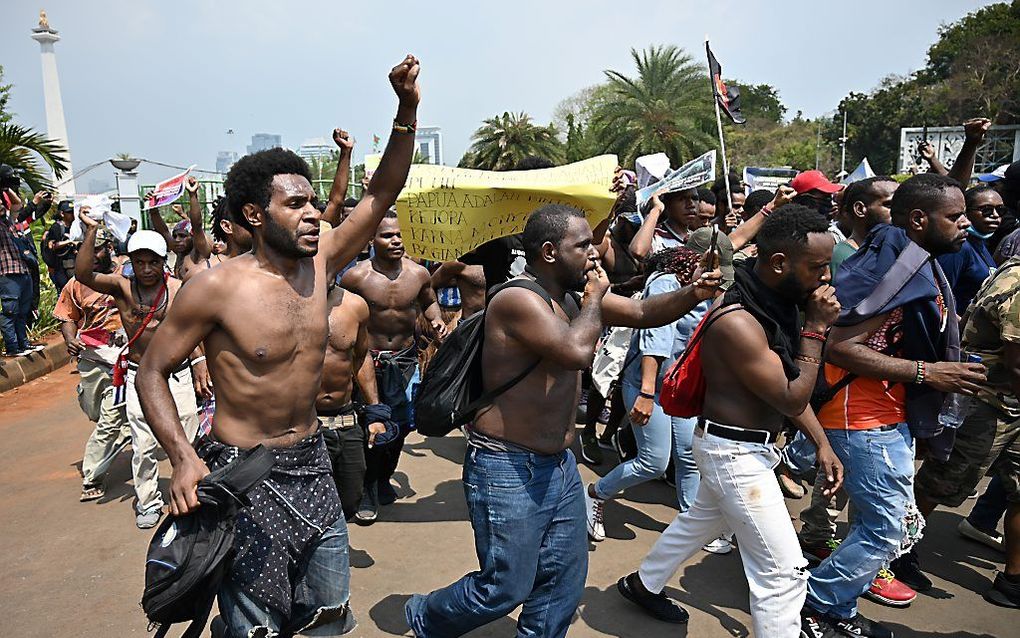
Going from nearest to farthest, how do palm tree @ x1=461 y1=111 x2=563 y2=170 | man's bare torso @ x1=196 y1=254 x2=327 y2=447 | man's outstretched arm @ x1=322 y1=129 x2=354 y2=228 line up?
man's bare torso @ x1=196 y1=254 x2=327 y2=447 < man's outstretched arm @ x1=322 y1=129 x2=354 y2=228 < palm tree @ x1=461 y1=111 x2=563 y2=170

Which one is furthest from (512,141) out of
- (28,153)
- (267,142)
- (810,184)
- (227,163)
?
(267,142)

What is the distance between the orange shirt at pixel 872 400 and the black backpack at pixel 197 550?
261 centimetres

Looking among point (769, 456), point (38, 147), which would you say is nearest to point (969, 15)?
point (38, 147)

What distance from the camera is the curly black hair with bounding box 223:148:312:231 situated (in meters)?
2.74

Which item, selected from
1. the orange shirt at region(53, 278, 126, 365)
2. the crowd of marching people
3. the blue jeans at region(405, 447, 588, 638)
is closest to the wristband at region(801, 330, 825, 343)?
the crowd of marching people

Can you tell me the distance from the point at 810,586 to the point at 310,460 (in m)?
2.43

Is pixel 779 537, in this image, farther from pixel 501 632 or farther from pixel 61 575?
pixel 61 575

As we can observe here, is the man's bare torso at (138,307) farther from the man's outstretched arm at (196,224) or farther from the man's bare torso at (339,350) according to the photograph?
the man's bare torso at (339,350)

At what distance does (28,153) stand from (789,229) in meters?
15.9

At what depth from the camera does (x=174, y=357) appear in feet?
8.42

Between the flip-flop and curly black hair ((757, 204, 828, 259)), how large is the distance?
514 centimetres

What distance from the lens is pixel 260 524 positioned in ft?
8.69

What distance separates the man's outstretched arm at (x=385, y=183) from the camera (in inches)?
111

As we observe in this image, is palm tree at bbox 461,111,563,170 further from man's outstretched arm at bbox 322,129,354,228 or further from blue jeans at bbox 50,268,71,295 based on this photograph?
man's outstretched arm at bbox 322,129,354,228
